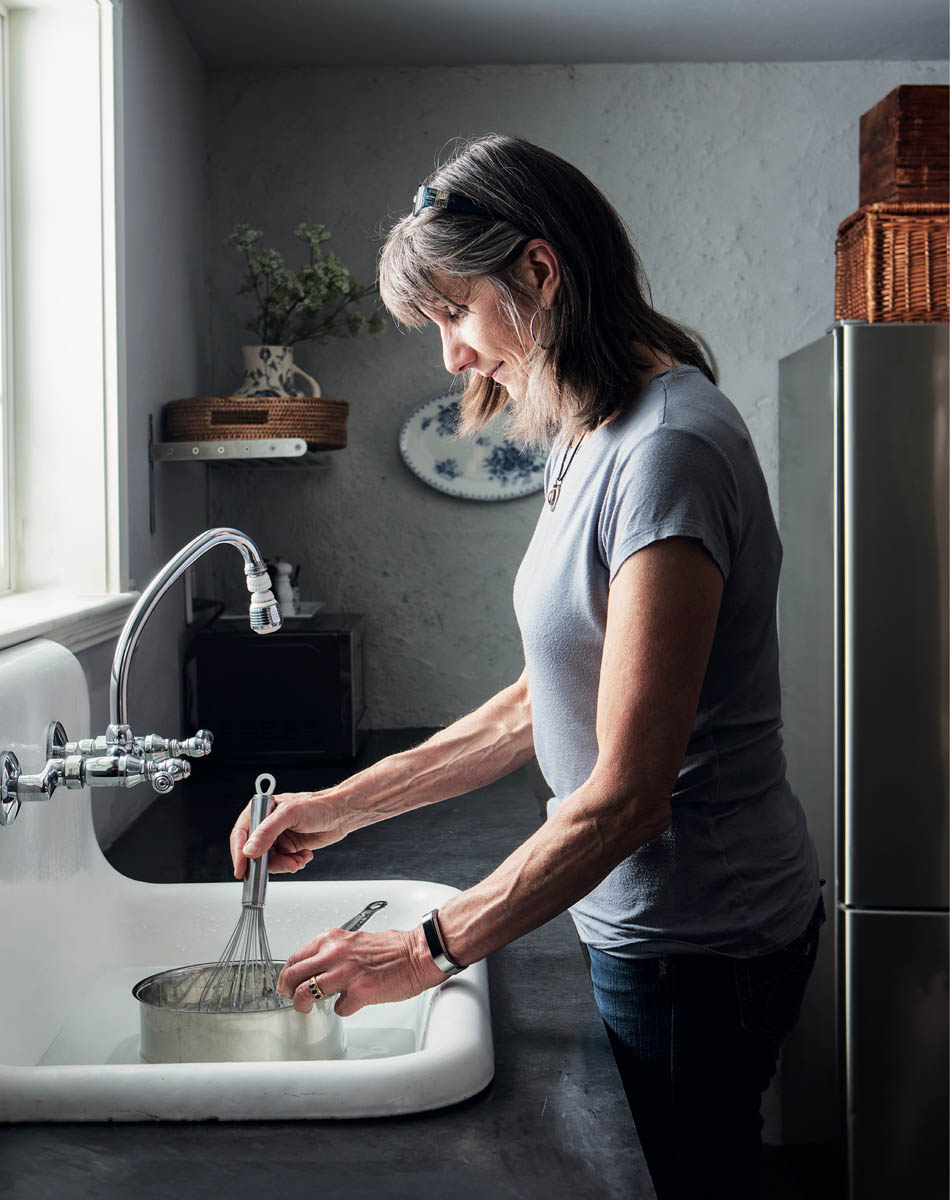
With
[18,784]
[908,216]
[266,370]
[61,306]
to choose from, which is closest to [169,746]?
[18,784]

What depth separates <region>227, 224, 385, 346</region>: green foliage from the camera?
241 centimetres

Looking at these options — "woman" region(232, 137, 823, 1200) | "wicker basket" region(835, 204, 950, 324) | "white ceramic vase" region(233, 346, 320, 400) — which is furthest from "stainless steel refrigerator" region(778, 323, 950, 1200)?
"woman" region(232, 137, 823, 1200)

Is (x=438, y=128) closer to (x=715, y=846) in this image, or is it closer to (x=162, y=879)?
(x=162, y=879)

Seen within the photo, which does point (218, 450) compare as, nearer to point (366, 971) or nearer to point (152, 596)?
point (152, 596)

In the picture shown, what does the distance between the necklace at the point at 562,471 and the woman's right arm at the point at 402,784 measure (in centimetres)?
22

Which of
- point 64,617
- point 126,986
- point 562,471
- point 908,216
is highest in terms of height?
point 908,216

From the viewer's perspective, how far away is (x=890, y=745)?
219 centimetres

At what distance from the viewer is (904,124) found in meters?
2.24

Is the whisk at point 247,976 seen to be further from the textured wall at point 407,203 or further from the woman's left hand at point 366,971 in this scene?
the textured wall at point 407,203

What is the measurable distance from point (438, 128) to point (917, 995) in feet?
6.94

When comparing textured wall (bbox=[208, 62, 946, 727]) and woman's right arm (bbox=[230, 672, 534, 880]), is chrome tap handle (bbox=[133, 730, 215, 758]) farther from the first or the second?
textured wall (bbox=[208, 62, 946, 727])

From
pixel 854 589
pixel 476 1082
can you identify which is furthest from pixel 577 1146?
pixel 854 589

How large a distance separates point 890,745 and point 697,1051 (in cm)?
140

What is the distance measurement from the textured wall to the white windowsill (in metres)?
1.00
